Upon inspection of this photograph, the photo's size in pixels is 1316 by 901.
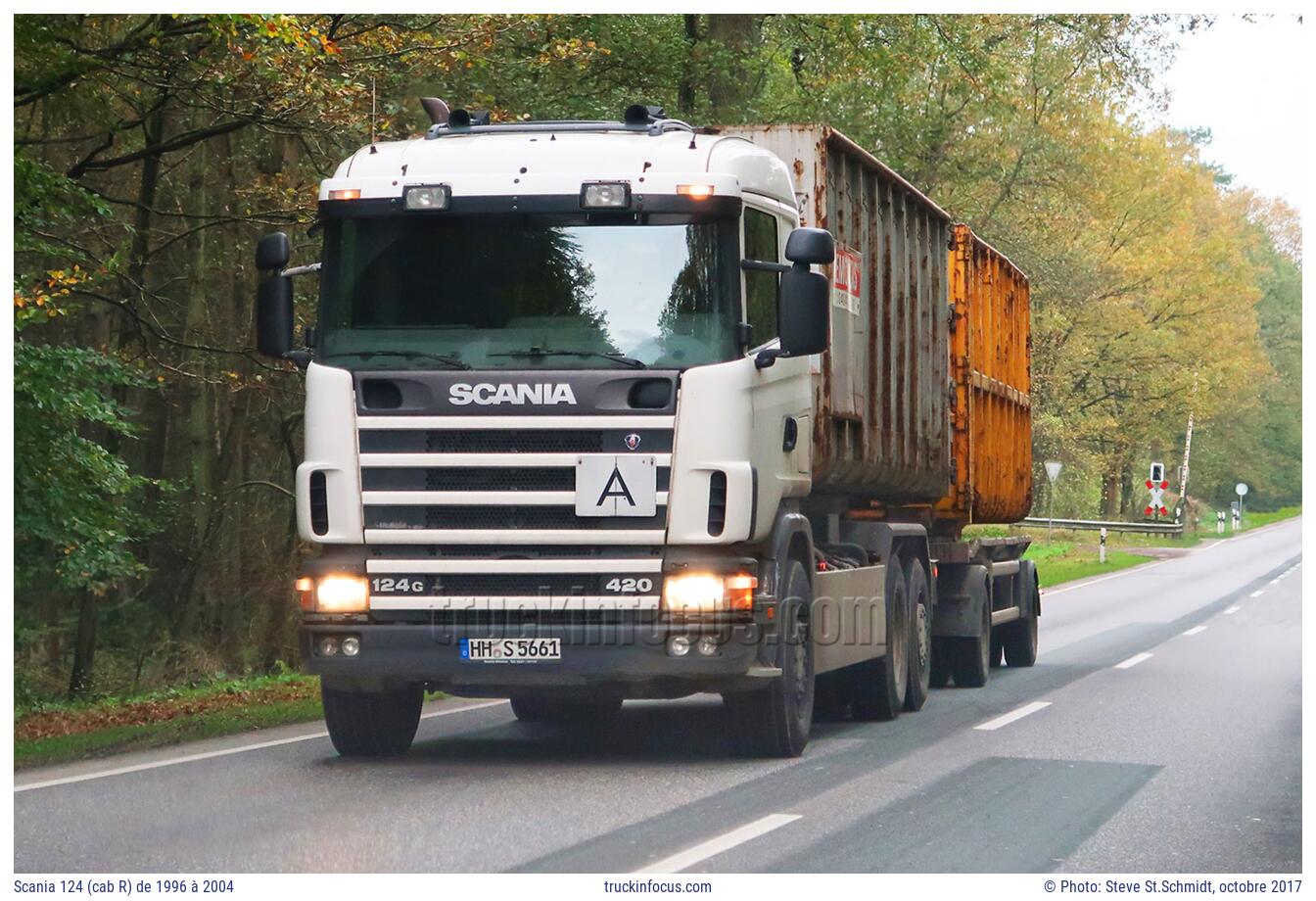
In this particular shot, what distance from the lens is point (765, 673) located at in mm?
10641

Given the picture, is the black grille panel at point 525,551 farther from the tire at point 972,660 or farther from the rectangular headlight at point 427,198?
the tire at point 972,660

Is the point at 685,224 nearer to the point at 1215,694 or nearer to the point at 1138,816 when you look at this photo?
the point at 1138,816

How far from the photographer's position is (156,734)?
12242mm

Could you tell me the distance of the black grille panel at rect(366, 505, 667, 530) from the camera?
33.4ft

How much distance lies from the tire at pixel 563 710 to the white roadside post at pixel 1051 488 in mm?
30924

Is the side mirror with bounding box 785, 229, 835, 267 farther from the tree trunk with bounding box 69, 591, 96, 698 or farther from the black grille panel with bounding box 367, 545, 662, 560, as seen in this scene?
the tree trunk with bounding box 69, 591, 96, 698

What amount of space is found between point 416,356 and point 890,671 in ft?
16.3

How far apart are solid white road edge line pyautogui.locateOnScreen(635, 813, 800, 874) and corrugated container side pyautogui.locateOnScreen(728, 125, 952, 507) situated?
3.77 meters

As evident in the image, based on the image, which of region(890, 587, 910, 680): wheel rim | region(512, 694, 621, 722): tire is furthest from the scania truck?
region(890, 587, 910, 680): wheel rim

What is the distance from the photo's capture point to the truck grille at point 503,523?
10.1 metres

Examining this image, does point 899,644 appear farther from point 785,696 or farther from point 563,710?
point 785,696

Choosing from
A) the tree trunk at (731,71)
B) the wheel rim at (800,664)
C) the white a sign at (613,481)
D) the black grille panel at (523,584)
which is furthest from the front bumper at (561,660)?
the tree trunk at (731,71)

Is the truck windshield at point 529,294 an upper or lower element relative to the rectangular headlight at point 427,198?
lower

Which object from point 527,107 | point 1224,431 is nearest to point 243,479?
point 527,107
